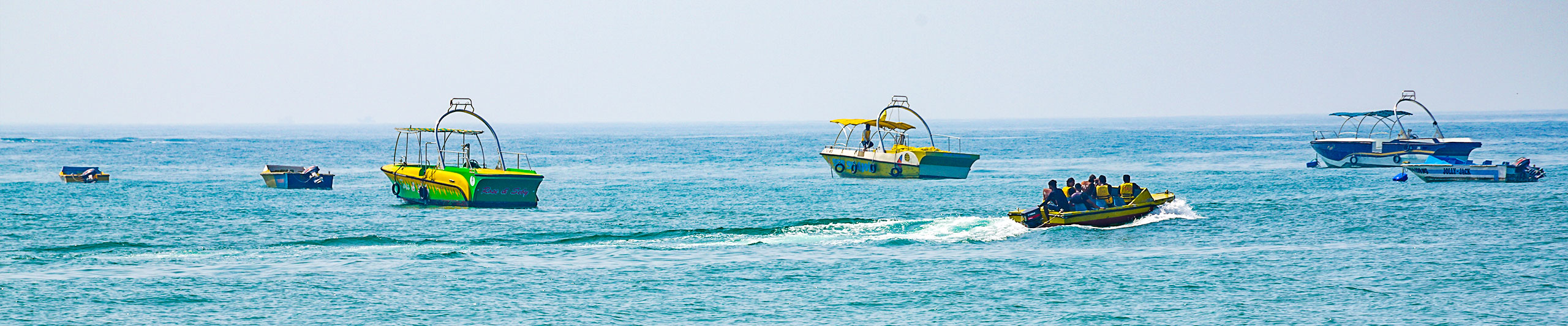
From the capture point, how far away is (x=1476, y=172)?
178ft

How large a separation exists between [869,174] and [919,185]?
279 inches

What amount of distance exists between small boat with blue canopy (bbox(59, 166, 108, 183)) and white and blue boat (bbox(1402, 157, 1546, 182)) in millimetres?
61427

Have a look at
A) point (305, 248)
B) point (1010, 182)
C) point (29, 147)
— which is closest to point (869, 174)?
point (1010, 182)

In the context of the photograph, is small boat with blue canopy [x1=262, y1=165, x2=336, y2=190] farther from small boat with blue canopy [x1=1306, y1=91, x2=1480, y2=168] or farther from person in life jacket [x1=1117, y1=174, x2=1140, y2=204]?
small boat with blue canopy [x1=1306, y1=91, x2=1480, y2=168]

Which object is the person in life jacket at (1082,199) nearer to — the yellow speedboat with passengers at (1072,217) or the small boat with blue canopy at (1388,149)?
the yellow speedboat with passengers at (1072,217)

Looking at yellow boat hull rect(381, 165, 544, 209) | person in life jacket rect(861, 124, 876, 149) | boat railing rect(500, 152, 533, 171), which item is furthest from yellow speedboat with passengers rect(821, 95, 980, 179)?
yellow boat hull rect(381, 165, 544, 209)

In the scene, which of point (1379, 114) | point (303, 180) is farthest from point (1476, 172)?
point (303, 180)

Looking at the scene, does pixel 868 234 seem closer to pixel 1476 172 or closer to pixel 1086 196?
pixel 1086 196

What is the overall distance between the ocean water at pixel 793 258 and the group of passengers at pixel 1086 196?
841 mm

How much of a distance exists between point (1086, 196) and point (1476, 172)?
2720 centimetres

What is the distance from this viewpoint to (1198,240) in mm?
34094

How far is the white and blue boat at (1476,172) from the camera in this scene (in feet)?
176

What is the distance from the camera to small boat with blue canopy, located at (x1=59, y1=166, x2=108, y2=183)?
2594 inches

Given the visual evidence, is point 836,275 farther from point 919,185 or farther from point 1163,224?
point 919,185
